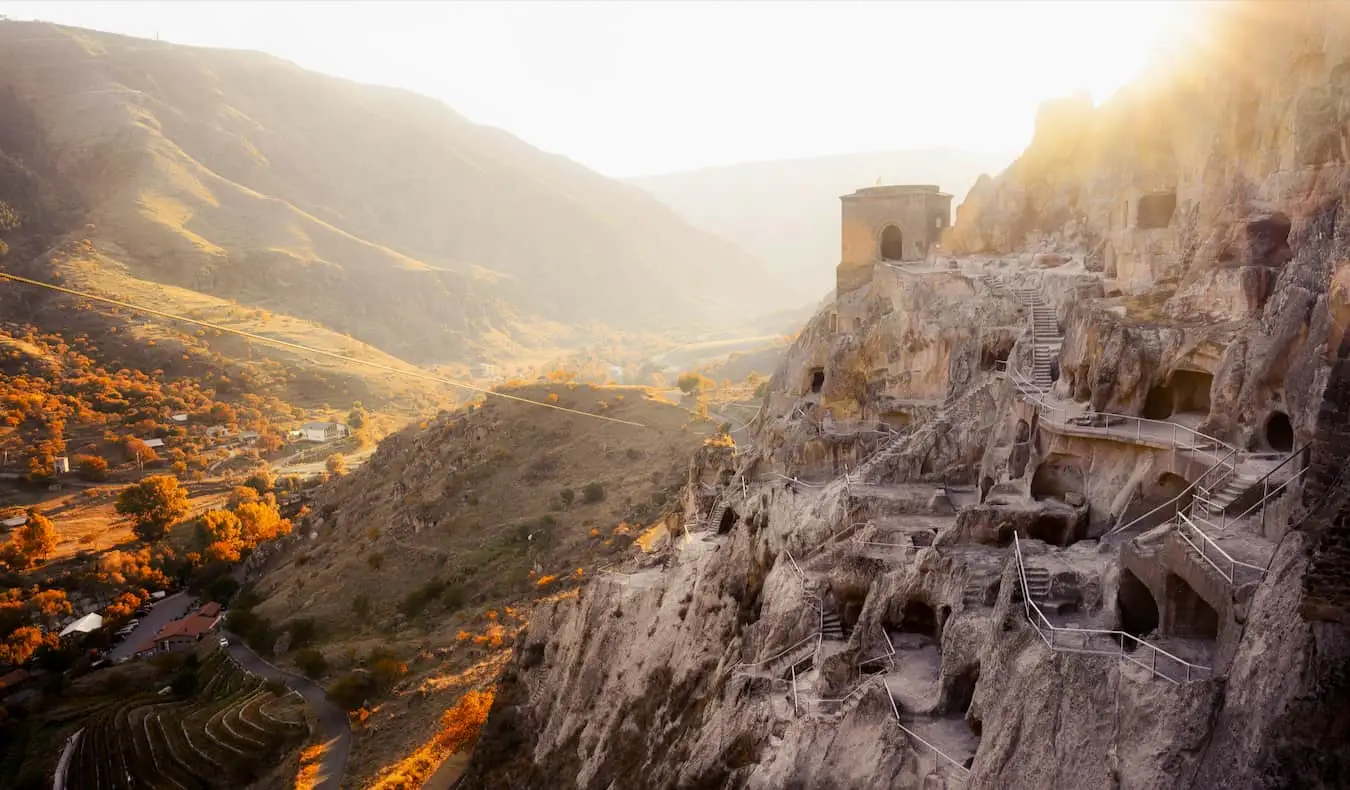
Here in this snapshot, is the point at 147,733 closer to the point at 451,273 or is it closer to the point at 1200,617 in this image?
the point at 1200,617

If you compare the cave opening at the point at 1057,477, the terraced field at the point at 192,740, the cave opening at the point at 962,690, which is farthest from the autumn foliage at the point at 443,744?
the cave opening at the point at 962,690

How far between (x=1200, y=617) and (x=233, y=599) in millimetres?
64197

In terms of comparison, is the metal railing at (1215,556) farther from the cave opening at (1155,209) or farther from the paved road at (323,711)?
the paved road at (323,711)

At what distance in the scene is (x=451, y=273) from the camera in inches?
6944

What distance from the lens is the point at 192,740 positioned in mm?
44969

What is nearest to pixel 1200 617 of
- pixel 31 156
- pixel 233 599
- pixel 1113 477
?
pixel 1113 477

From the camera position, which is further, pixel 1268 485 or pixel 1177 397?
pixel 1177 397

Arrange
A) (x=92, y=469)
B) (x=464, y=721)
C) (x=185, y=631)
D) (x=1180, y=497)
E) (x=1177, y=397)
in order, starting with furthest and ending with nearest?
(x=92, y=469), (x=185, y=631), (x=464, y=721), (x=1177, y=397), (x=1180, y=497)

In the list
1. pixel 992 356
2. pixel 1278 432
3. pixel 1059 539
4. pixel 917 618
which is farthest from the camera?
pixel 992 356

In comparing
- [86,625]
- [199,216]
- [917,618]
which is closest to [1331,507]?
[917,618]

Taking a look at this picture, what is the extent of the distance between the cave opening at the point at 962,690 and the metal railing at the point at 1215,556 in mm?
4168

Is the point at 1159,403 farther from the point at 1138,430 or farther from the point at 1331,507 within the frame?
the point at 1331,507

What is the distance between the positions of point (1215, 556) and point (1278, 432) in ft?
20.0

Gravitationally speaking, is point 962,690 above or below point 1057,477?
below
